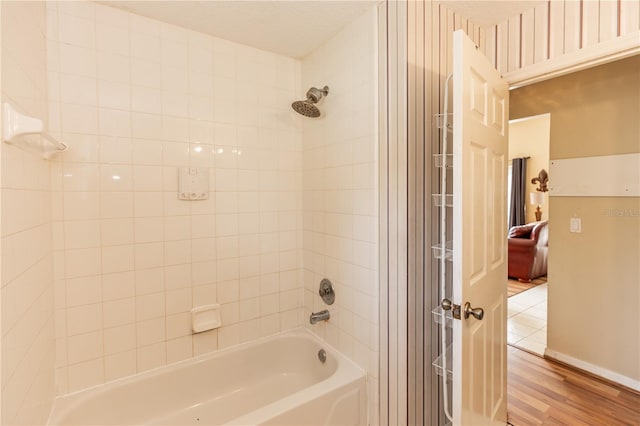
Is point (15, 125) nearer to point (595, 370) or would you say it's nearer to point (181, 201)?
point (181, 201)

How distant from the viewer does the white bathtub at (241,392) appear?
1483 mm

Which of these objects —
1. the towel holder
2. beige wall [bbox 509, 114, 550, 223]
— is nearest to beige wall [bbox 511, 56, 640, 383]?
the towel holder

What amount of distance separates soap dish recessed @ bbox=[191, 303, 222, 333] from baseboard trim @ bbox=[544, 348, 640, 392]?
8.68 feet

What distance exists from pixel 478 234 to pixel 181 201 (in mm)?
1551

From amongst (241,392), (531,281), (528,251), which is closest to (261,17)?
(241,392)

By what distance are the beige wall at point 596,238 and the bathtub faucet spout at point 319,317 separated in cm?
196

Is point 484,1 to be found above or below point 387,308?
above

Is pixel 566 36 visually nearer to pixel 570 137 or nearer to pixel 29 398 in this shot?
pixel 570 137

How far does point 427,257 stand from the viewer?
156cm

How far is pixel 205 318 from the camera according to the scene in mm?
1873

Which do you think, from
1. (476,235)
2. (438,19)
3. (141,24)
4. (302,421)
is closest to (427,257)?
(476,235)

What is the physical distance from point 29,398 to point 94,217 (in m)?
0.79

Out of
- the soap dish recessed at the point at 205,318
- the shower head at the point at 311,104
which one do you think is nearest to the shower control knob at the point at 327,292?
the soap dish recessed at the point at 205,318

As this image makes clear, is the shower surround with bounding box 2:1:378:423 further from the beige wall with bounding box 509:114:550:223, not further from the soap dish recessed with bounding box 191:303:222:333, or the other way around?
the beige wall with bounding box 509:114:550:223
